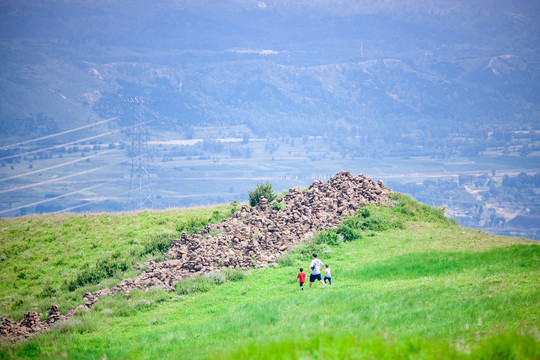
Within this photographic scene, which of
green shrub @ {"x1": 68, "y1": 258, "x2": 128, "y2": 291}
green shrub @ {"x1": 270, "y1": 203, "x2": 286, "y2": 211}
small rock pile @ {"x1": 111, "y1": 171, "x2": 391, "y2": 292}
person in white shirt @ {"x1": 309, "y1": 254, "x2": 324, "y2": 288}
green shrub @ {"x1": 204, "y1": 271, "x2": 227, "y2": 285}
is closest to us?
person in white shirt @ {"x1": 309, "y1": 254, "x2": 324, "y2": 288}

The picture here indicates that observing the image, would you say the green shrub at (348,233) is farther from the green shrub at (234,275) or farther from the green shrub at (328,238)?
the green shrub at (234,275)

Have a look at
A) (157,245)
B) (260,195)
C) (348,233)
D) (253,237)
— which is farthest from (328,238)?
(157,245)

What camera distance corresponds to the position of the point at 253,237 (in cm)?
2698

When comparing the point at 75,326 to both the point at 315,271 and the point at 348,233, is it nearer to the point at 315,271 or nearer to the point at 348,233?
the point at 315,271

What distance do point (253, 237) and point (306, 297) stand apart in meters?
10.3

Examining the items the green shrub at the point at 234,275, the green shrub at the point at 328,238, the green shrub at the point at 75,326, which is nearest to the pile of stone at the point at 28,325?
the green shrub at the point at 75,326

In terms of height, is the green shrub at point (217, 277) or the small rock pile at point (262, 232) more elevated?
the small rock pile at point (262, 232)

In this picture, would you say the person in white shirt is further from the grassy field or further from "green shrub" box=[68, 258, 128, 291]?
"green shrub" box=[68, 258, 128, 291]

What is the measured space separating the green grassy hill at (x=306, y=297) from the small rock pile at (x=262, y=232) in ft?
4.14

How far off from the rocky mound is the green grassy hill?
1.23 metres

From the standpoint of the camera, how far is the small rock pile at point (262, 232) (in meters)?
24.4

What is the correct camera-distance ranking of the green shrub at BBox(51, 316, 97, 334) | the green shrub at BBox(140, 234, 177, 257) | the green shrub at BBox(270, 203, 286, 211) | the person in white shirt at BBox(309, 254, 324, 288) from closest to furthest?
the green shrub at BBox(51, 316, 97, 334) → the person in white shirt at BBox(309, 254, 324, 288) → the green shrub at BBox(140, 234, 177, 257) → the green shrub at BBox(270, 203, 286, 211)

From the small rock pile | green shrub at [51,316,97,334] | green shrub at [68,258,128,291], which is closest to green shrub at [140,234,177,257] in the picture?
the small rock pile

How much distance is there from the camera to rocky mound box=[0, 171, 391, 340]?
2280 centimetres
